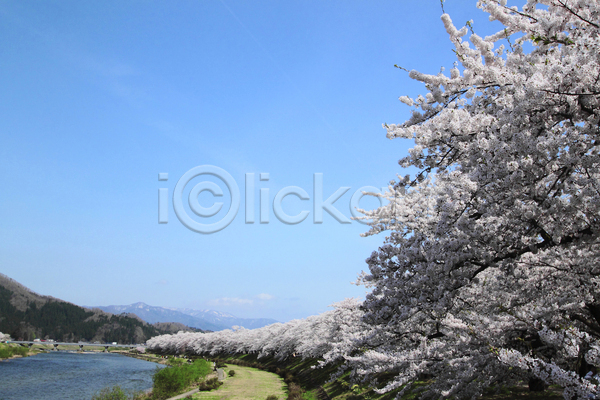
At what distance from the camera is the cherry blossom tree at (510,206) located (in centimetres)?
505

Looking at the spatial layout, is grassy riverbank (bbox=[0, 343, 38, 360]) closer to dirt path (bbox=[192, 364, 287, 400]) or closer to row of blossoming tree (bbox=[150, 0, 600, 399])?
dirt path (bbox=[192, 364, 287, 400])

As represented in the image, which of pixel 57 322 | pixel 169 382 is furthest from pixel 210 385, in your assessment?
pixel 57 322

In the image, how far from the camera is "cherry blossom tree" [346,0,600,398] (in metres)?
5.05

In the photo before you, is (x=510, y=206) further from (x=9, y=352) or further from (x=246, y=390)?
(x=9, y=352)

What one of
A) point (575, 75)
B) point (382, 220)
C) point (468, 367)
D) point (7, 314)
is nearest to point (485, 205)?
point (575, 75)

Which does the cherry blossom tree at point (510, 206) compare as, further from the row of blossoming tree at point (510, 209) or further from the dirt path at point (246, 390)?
the dirt path at point (246, 390)

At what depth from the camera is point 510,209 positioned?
17.9 ft

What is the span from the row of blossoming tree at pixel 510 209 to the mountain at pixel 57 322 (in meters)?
165

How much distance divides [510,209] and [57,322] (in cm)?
19650

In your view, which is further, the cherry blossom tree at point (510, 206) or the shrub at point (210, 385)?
the shrub at point (210, 385)

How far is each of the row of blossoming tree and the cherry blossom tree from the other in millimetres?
21

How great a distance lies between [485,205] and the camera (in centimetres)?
567

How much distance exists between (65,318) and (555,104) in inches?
7943

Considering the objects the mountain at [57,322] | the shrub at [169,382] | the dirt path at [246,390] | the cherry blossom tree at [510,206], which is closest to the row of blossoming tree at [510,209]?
the cherry blossom tree at [510,206]
